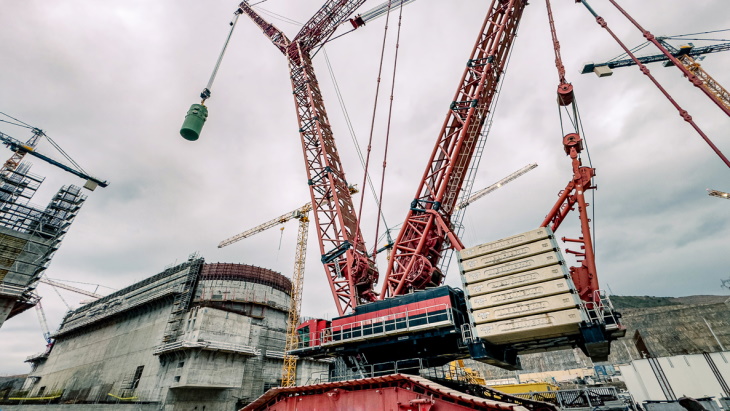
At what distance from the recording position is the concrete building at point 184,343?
3762 centimetres

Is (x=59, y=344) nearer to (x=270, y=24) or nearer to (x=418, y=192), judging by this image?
(x=270, y=24)

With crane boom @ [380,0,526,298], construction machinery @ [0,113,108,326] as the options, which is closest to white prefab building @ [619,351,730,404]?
crane boom @ [380,0,526,298]

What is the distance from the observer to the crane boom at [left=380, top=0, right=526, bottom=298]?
73.5ft

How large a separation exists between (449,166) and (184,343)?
118 feet

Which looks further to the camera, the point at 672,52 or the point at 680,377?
the point at 672,52

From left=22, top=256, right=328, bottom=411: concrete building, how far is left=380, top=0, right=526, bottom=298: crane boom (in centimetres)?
2864

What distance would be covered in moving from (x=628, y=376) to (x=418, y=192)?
2072cm

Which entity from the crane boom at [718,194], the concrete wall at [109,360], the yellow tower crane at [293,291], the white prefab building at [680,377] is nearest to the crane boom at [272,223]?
the yellow tower crane at [293,291]

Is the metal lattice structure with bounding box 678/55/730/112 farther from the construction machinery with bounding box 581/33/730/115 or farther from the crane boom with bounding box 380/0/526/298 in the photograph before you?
the crane boom with bounding box 380/0/526/298

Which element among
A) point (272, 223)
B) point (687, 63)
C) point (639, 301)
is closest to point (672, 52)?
point (687, 63)

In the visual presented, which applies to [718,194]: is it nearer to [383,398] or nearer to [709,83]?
[709,83]

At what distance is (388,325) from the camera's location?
1950 centimetres

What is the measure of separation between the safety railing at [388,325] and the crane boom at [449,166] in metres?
2.51

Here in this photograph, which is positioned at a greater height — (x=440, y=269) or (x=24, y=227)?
(x=24, y=227)
